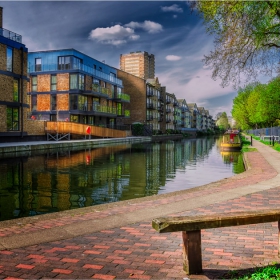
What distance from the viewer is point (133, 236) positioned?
534 centimetres

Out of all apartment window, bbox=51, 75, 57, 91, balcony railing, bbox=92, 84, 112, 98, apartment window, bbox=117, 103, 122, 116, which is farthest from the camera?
apartment window, bbox=117, 103, 122, 116

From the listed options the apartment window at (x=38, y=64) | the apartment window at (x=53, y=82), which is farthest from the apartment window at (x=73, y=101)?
the apartment window at (x=38, y=64)

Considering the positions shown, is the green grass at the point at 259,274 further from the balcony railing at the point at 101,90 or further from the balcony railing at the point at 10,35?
the balcony railing at the point at 101,90

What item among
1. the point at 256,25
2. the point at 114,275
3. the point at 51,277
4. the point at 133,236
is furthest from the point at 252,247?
the point at 256,25

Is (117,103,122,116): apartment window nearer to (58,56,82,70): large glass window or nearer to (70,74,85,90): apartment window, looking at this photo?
(70,74,85,90): apartment window

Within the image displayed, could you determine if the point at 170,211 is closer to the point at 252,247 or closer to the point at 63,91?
the point at 252,247

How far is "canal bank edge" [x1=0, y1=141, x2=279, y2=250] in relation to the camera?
5.32 m

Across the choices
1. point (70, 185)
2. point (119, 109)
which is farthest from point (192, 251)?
point (119, 109)

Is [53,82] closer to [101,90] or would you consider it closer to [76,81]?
[76,81]

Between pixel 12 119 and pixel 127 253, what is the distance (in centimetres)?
2872

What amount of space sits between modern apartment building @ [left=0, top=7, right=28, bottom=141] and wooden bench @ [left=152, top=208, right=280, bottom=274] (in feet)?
90.7

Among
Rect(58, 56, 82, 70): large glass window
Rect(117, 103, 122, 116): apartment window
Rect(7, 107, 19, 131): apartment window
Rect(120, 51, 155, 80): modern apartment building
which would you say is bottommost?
Rect(7, 107, 19, 131): apartment window

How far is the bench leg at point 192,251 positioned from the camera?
12.7 ft

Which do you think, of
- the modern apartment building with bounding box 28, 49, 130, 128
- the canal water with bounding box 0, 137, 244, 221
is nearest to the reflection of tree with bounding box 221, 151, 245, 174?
the canal water with bounding box 0, 137, 244, 221
